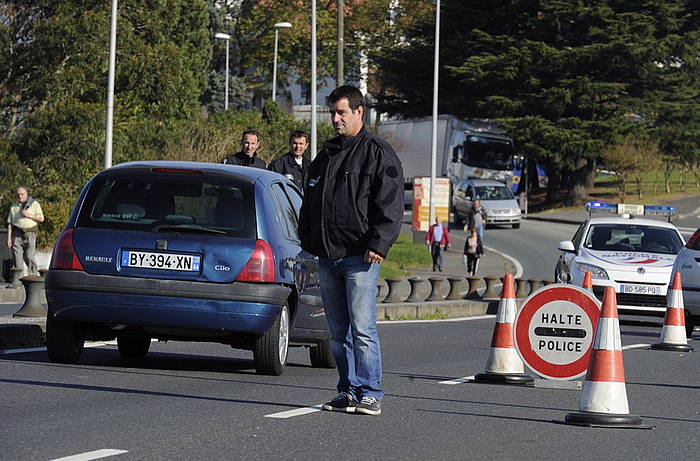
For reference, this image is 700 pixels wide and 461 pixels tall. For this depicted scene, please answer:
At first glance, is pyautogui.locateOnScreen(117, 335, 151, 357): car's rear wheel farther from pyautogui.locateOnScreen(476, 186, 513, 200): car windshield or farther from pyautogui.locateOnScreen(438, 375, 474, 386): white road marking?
pyautogui.locateOnScreen(476, 186, 513, 200): car windshield

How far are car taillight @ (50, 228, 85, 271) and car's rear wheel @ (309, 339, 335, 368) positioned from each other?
247 centimetres

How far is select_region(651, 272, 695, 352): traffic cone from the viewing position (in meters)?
15.9

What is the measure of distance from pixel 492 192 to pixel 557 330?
45157mm

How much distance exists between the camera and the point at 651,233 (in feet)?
73.6

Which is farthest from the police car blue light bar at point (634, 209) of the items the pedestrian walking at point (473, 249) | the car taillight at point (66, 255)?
the car taillight at point (66, 255)

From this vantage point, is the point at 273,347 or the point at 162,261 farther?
the point at 273,347

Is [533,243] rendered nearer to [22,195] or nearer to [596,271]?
[22,195]

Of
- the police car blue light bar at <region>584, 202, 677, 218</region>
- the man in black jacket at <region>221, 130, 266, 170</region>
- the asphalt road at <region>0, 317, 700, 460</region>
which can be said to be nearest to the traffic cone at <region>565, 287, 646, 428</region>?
the asphalt road at <region>0, 317, 700, 460</region>

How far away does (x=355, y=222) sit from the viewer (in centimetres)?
859

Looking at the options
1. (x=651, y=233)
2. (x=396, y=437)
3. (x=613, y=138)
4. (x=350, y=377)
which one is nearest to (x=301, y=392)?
(x=350, y=377)

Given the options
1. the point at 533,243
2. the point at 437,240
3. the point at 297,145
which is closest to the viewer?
the point at 297,145

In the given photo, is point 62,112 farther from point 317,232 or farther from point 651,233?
point 317,232

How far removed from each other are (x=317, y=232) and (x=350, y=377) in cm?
88

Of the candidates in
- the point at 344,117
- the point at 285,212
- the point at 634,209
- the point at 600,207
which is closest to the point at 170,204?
the point at 285,212
